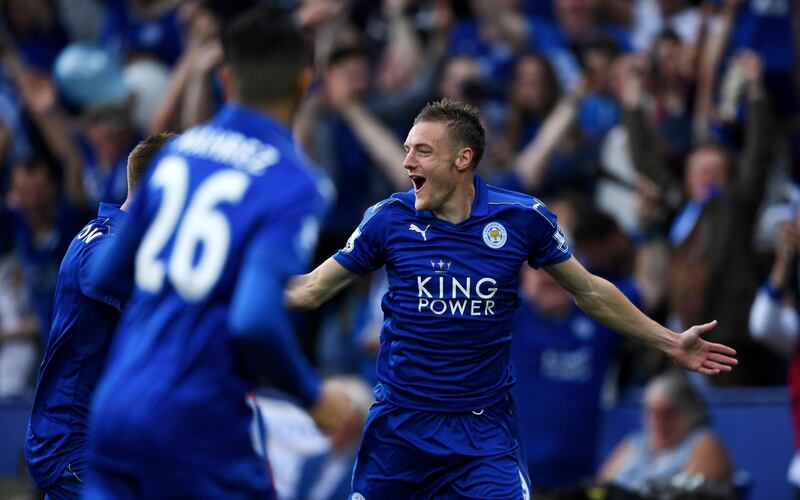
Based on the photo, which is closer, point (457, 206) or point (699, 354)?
point (699, 354)

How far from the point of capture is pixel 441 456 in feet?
19.9

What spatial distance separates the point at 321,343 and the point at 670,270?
9.65ft

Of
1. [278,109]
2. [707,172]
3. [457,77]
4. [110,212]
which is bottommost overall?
[110,212]

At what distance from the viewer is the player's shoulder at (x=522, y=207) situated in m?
6.23

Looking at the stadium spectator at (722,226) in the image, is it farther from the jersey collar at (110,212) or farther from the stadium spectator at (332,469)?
the jersey collar at (110,212)

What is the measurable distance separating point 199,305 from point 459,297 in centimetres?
217

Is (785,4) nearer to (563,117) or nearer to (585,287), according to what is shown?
(563,117)

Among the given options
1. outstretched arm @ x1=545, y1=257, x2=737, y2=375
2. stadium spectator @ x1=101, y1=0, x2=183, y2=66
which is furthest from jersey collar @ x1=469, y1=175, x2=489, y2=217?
stadium spectator @ x1=101, y1=0, x2=183, y2=66

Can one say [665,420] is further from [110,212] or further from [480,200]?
[110,212]

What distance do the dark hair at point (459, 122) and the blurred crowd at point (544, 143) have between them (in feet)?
8.56

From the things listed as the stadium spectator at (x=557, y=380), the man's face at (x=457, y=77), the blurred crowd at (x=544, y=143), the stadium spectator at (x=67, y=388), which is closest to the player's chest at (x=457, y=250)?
the stadium spectator at (x=67, y=388)

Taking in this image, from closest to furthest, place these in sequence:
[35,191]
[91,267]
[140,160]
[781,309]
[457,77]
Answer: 1. [91,267]
2. [140,160]
3. [781,309]
4. [457,77]
5. [35,191]

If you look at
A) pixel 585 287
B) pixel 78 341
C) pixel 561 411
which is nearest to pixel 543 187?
pixel 561 411

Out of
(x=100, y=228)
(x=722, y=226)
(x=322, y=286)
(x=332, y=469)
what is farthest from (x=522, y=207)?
(x=332, y=469)
